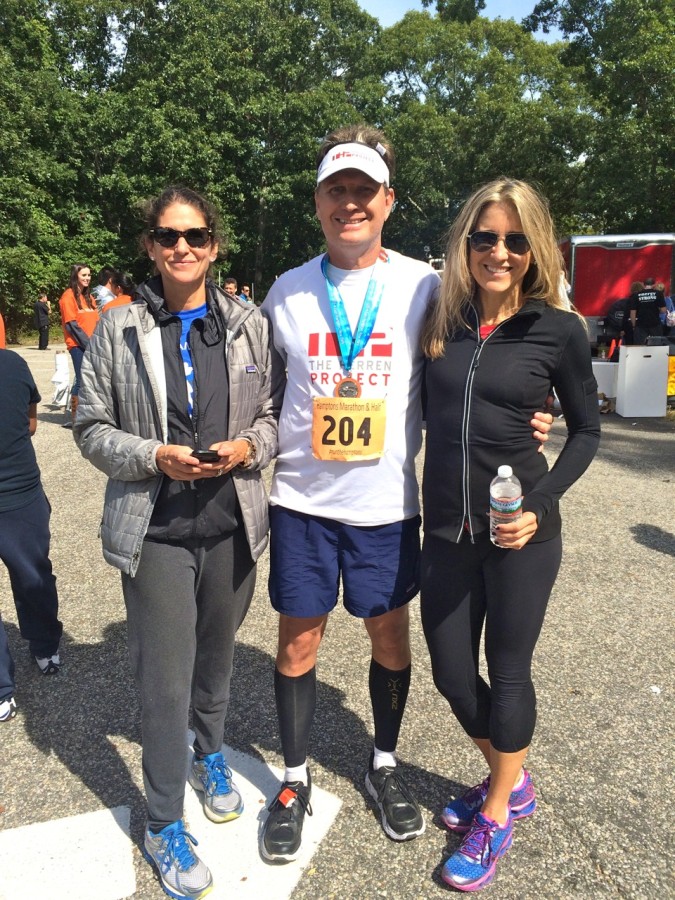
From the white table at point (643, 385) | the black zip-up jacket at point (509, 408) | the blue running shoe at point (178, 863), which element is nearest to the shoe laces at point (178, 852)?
the blue running shoe at point (178, 863)

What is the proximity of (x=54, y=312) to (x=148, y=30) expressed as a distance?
1365 centimetres

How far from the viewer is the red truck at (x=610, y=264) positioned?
15.7 meters

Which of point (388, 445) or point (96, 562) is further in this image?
point (96, 562)

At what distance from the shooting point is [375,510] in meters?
2.30

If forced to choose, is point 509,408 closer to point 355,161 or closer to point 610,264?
point 355,161

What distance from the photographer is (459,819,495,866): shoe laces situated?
2209 millimetres

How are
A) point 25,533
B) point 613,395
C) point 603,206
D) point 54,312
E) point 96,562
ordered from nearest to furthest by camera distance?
point 25,533
point 96,562
point 613,395
point 603,206
point 54,312

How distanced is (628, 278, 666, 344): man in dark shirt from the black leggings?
36.8ft

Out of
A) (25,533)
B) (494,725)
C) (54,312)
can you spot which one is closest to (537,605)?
(494,725)

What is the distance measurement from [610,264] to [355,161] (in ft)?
50.1

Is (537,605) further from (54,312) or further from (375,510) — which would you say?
(54,312)

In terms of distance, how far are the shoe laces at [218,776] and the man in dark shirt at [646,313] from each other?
11494mm

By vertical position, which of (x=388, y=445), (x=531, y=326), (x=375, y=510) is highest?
(x=531, y=326)

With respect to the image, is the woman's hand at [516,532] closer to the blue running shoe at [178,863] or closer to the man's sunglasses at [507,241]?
the man's sunglasses at [507,241]
